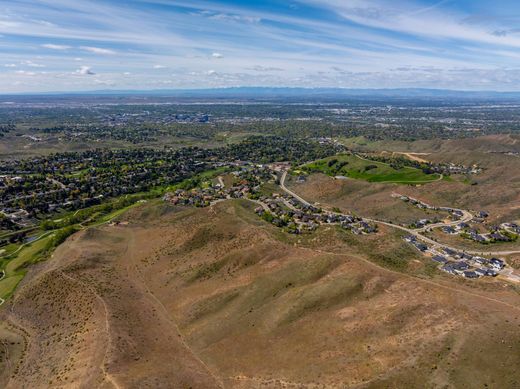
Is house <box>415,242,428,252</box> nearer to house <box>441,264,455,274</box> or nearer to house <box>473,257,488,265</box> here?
house <box>473,257,488,265</box>

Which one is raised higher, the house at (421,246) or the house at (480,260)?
the house at (480,260)

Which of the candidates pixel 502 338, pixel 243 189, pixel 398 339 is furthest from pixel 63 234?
pixel 502 338

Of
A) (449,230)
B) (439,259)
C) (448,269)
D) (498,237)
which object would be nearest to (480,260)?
(439,259)

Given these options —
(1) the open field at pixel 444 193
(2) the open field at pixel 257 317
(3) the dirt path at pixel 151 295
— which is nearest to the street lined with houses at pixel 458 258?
(2) the open field at pixel 257 317

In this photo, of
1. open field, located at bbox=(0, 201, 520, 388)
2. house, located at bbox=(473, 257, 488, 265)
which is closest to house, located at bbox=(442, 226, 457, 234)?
open field, located at bbox=(0, 201, 520, 388)

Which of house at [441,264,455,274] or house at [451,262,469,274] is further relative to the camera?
house at [451,262,469,274]

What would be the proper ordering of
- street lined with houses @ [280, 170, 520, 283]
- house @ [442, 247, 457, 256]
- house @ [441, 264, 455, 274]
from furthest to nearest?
1. house @ [442, 247, 457, 256]
2. house @ [441, 264, 455, 274]
3. street lined with houses @ [280, 170, 520, 283]

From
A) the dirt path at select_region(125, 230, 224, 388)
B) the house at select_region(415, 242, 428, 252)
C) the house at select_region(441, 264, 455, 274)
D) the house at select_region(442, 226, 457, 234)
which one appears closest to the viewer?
the dirt path at select_region(125, 230, 224, 388)

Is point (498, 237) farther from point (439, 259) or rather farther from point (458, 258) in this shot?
point (439, 259)

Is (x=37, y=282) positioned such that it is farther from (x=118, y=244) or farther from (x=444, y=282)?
(x=444, y=282)

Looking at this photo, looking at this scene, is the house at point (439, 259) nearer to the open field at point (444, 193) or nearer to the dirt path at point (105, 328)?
the open field at point (444, 193)
